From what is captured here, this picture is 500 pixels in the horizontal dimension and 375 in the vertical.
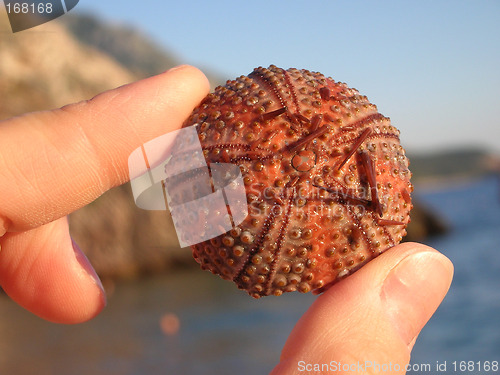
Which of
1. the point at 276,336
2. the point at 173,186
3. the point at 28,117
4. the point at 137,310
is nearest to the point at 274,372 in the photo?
the point at 173,186

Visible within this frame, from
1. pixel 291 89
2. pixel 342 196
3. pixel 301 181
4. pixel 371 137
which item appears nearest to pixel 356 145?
pixel 371 137

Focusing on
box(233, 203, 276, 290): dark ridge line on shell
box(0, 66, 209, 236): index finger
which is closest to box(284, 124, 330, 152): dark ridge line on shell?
box(233, 203, 276, 290): dark ridge line on shell

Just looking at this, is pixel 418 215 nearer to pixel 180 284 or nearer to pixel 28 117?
pixel 180 284

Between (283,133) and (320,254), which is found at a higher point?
(283,133)

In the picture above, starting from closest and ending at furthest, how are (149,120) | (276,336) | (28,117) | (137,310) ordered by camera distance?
(28,117) < (149,120) < (276,336) < (137,310)

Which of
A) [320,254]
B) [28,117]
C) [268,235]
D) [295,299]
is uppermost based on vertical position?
[28,117]

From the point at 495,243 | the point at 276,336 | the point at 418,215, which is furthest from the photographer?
the point at 495,243

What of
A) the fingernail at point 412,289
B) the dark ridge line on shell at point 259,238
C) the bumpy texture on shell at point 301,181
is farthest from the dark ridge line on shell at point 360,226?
the dark ridge line on shell at point 259,238
